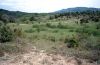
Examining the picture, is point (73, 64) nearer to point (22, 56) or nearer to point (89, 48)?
point (22, 56)

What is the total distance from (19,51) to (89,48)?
4.02 m

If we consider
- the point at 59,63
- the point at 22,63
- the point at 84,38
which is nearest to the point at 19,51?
the point at 22,63

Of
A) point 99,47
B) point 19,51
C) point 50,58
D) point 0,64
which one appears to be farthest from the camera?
point 99,47

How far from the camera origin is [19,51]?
34.0 ft

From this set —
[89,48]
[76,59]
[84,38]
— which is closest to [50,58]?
[76,59]

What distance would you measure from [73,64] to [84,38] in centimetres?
569

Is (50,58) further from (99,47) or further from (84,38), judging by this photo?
(84,38)

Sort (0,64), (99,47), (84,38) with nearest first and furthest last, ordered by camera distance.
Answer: (0,64), (99,47), (84,38)

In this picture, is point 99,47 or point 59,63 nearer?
point 59,63

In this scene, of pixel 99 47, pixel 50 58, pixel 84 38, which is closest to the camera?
pixel 50 58

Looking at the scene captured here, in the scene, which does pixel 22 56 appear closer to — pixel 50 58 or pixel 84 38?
pixel 50 58

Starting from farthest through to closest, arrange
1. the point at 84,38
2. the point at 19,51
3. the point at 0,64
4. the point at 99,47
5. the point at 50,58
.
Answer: the point at 84,38
the point at 99,47
the point at 19,51
the point at 50,58
the point at 0,64

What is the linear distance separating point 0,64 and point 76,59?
332cm

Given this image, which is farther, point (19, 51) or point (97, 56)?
point (19, 51)
